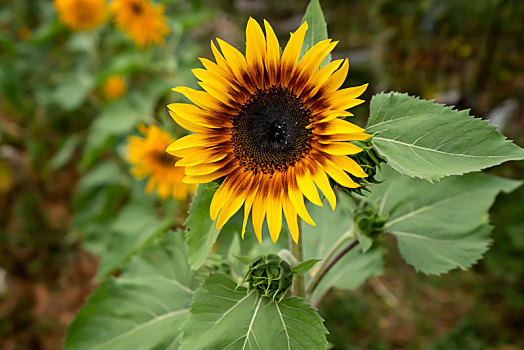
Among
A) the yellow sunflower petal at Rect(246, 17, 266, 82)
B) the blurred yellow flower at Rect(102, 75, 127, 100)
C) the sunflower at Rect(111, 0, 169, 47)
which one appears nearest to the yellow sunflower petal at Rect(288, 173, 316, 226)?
the yellow sunflower petal at Rect(246, 17, 266, 82)

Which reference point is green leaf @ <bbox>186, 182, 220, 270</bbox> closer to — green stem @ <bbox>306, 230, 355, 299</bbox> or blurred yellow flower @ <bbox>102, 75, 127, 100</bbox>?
green stem @ <bbox>306, 230, 355, 299</bbox>

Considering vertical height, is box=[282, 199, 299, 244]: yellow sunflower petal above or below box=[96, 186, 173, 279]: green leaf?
below

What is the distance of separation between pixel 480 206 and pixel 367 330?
1.16 m

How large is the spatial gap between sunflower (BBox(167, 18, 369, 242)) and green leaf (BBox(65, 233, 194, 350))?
43cm

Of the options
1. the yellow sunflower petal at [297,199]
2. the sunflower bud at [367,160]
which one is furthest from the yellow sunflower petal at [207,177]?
the sunflower bud at [367,160]

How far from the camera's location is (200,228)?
28.0 inches

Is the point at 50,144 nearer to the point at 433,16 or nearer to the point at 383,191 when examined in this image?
the point at 383,191

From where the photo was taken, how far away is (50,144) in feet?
8.90

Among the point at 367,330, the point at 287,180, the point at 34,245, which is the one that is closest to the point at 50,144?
the point at 34,245

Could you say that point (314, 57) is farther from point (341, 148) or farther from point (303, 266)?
point (303, 266)

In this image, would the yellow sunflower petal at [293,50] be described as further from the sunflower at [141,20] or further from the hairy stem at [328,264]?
the sunflower at [141,20]

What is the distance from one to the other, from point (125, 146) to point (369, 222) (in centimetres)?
145

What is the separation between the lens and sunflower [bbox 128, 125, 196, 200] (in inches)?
67.1

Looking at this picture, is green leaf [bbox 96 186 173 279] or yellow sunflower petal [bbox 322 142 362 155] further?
green leaf [bbox 96 186 173 279]
